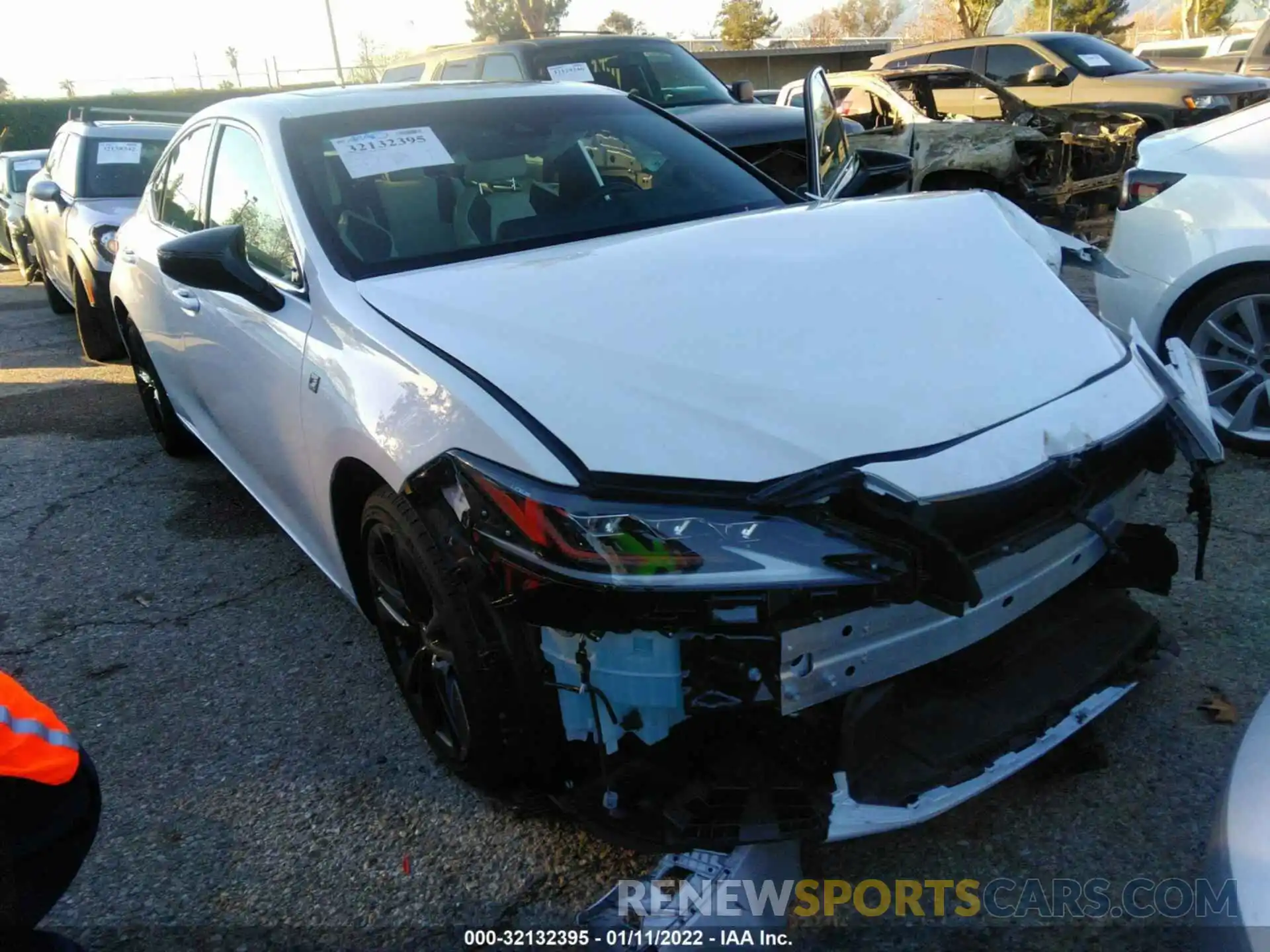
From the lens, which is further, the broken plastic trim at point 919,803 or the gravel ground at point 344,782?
the gravel ground at point 344,782

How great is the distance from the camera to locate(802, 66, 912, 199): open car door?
3.48 meters

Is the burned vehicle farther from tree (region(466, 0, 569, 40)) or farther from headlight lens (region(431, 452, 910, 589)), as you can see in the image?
tree (region(466, 0, 569, 40))

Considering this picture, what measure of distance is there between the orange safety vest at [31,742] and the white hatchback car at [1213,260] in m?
3.76

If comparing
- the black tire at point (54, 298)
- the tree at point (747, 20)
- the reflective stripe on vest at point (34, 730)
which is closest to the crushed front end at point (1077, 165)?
the reflective stripe on vest at point (34, 730)

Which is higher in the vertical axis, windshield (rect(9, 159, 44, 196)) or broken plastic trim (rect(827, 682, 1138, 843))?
windshield (rect(9, 159, 44, 196))

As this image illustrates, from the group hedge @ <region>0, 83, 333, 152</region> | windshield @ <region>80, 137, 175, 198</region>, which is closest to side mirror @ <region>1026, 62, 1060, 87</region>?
windshield @ <region>80, 137, 175, 198</region>

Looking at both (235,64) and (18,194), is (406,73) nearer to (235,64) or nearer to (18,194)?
(18,194)

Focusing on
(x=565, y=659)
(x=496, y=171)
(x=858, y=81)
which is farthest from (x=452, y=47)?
(x=565, y=659)

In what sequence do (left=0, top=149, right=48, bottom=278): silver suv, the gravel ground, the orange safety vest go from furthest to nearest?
(left=0, top=149, right=48, bottom=278): silver suv, the gravel ground, the orange safety vest

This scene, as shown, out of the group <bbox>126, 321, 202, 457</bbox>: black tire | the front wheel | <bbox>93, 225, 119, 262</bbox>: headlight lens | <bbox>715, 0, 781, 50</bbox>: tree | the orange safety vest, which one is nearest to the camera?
the orange safety vest

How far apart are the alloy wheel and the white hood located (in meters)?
0.52

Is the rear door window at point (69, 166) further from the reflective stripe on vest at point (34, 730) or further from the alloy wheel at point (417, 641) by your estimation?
the reflective stripe on vest at point (34, 730)

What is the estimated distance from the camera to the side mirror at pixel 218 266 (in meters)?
2.69

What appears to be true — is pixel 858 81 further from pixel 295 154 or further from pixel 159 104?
pixel 159 104
